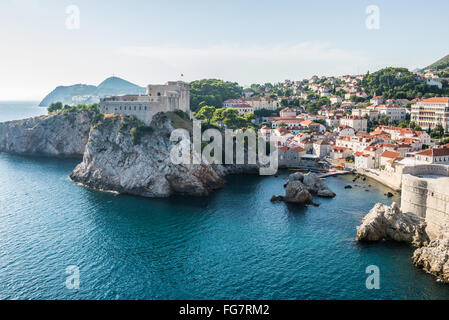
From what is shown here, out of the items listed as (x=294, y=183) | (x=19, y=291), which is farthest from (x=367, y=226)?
(x=19, y=291)

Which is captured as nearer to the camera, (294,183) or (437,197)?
(437,197)

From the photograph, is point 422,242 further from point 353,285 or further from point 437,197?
point 353,285

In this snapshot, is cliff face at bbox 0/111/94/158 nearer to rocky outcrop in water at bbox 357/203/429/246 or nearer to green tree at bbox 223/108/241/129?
green tree at bbox 223/108/241/129

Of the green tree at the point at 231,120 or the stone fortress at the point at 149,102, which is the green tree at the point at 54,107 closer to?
the stone fortress at the point at 149,102

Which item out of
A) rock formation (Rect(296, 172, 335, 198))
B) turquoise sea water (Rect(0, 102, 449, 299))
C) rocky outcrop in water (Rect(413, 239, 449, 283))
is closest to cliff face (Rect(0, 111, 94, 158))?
turquoise sea water (Rect(0, 102, 449, 299))

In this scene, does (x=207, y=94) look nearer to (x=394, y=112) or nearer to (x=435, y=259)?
(x=394, y=112)

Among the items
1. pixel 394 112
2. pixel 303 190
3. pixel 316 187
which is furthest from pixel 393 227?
pixel 394 112
